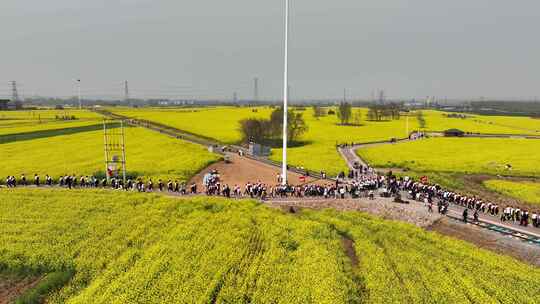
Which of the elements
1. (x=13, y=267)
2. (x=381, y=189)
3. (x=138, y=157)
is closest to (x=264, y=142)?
(x=138, y=157)

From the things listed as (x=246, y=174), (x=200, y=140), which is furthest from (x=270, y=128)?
(x=246, y=174)

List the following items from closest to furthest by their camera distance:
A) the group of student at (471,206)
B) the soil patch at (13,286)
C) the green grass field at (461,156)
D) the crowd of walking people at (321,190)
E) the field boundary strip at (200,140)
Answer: the soil patch at (13,286)
the group of student at (471,206)
the crowd of walking people at (321,190)
the field boundary strip at (200,140)
the green grass field at (461,156)

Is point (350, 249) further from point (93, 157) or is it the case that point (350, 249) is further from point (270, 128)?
point (270, 128)

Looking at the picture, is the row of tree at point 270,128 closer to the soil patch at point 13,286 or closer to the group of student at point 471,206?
the group of student at point 471,206

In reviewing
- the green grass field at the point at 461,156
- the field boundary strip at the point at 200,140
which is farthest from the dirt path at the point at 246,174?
the green grass field at the point at 461,156

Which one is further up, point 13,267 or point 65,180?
point 65,180

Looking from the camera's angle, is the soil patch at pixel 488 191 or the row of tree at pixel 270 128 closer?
the soil patch at pixel 488 191

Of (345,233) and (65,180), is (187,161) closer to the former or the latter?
(65,180)
